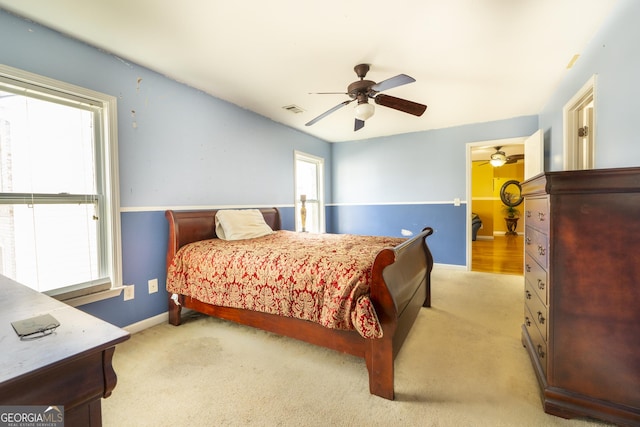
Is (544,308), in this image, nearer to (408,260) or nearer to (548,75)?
(408,260)

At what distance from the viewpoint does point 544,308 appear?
146 cm

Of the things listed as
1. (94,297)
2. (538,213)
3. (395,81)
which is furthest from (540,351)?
(94,297)

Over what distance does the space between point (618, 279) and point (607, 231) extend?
0.22 meters

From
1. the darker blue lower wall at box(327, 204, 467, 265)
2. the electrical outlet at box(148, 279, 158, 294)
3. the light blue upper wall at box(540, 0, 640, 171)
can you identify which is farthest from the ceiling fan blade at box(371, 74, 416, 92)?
the darker blue lower wall at box(327, 204, 467, 265)

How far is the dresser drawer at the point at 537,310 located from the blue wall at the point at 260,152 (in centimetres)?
95

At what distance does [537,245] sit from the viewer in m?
1.62

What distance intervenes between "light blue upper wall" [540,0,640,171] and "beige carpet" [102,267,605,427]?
151 cm

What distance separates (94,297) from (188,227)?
0.87 m

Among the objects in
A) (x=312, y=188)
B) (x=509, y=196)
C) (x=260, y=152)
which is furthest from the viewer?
(x=509, y=196)

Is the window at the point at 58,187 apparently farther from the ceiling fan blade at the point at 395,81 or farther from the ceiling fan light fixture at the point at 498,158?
the ceiling fan light fixture at the point at 498,158

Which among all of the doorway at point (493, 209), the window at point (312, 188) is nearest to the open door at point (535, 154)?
the doorway at point (493, 209)

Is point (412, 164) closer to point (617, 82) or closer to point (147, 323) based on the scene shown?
point (617, 82)

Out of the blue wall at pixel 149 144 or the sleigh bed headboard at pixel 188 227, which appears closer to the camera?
the blue wall at pixel 149 144

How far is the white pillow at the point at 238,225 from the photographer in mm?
2811
